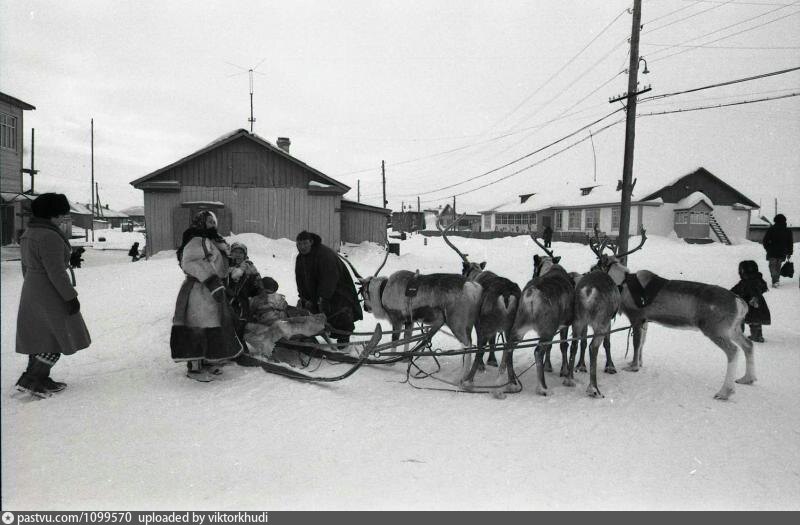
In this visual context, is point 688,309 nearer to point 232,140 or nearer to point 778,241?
point 778,241

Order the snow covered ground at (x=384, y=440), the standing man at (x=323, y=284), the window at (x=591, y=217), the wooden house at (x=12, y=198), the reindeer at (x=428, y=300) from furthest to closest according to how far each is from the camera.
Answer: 1. the window at (x=591, y=217)
2. the standing man at (x=323, y=284)
3. the reindeer at (x=428, y=300)
4. the wooden house at (x=12, y=198)
5. the snow covered ground at (x=384, y=440)

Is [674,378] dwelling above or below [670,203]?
below

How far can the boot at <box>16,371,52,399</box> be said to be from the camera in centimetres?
395

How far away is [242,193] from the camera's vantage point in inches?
625

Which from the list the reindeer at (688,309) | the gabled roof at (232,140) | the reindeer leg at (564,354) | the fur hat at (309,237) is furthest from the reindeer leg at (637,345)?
the gabled roof at (232,140)

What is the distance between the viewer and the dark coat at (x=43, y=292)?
3.77 m

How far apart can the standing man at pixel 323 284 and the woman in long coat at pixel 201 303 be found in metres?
1.42

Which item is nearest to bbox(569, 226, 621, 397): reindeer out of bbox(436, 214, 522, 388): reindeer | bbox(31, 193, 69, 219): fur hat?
bbox(436, 214, 522, 388): reindeer

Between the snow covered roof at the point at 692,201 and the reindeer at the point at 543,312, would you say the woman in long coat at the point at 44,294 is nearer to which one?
the reindeer at the point at 543,312

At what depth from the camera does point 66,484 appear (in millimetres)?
2652

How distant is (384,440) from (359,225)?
1492 centimetres
